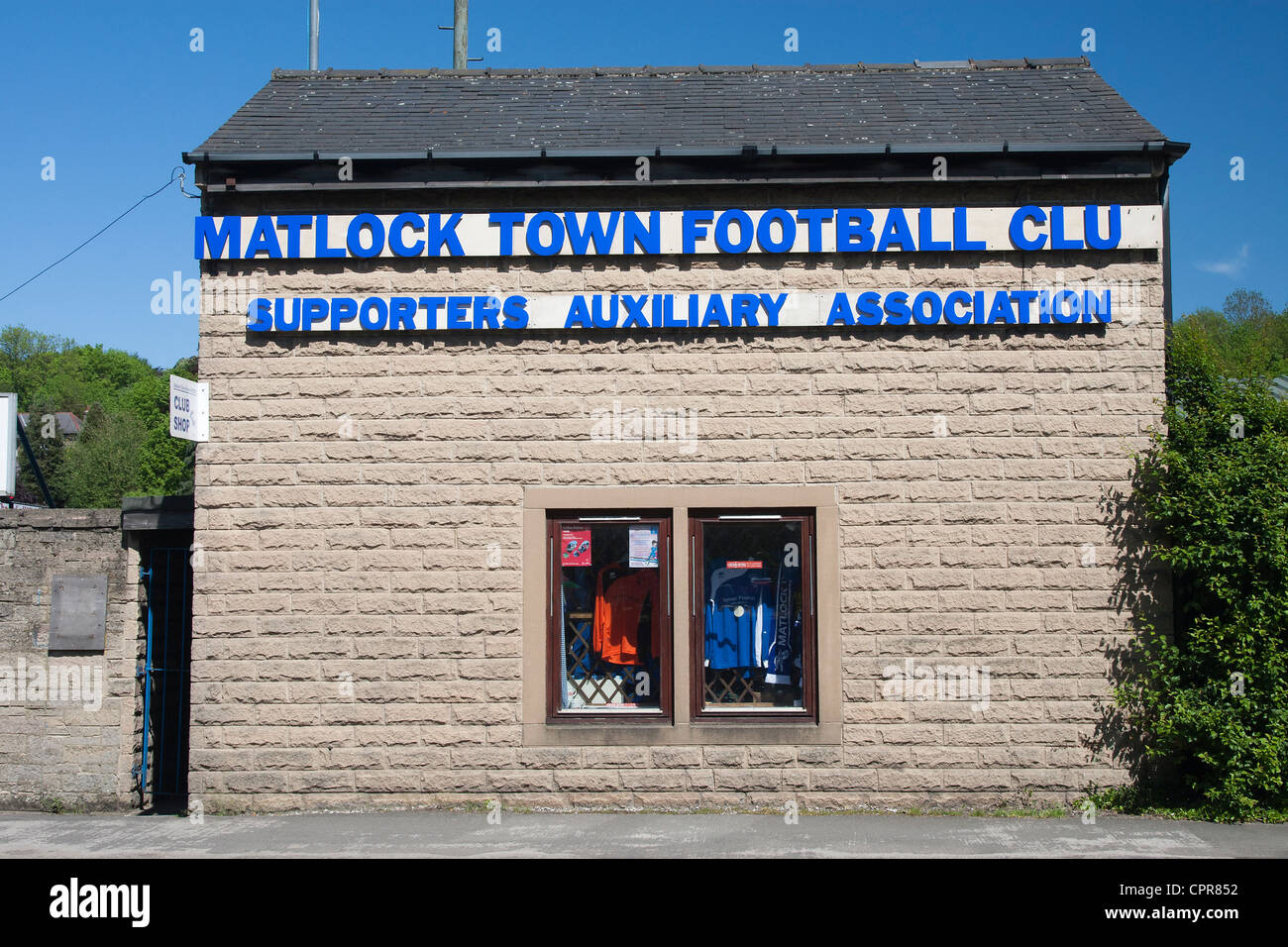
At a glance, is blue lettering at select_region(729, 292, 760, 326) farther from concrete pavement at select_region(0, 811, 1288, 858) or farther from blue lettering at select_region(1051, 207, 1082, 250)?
concrete pavement at select_region(0, 811, 1288, 858)

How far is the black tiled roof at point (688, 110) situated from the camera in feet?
30.3

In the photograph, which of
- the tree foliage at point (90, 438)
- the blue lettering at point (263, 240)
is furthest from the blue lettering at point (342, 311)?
the tree foliage at point (90, 438)

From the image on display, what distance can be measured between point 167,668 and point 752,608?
5515 mm

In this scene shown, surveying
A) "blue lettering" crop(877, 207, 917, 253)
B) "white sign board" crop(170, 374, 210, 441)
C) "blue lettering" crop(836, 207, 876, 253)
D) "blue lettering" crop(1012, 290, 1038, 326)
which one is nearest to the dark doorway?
"white sign board" crop(170, 374, 210, 441)

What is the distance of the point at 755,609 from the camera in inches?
360

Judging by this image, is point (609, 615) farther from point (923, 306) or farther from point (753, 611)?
point (923, 306)

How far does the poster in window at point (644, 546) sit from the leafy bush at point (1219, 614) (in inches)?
161

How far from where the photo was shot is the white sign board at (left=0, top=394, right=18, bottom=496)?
9.70 m

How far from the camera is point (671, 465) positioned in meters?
8.95

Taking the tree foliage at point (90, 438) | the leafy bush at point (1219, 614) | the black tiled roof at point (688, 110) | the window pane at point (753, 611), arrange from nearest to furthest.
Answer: the leafy bush at point (1219, 614), the window pane at point (753, 611), the black tiled roof at point (688, 110), the tree foliage at point (90, 438)

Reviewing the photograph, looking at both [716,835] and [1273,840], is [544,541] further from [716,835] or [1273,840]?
[1273,840]

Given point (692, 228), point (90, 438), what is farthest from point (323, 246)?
point (90, 438)

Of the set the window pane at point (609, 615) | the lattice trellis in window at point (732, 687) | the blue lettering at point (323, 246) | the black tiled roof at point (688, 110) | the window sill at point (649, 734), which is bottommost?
the window sill at point (649, 734)

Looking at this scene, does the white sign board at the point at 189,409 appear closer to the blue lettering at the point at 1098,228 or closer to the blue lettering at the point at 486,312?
the blue lettering at the point at 486,312
